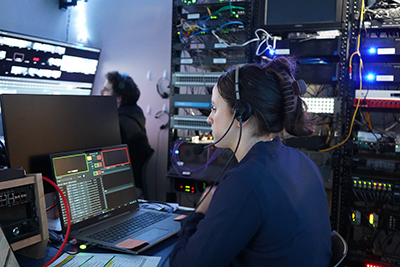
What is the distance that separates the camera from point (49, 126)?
1351 millimetres

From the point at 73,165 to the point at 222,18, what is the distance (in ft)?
5.51

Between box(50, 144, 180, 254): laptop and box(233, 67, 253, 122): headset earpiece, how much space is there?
20.8 inches

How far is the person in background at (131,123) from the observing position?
9.45ft

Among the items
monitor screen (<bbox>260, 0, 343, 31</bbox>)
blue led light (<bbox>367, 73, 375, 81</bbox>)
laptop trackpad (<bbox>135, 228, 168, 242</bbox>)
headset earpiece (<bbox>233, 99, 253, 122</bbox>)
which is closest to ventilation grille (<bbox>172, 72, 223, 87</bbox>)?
monitor screen (<bbox>260, 0, 343, 31</bbox>)

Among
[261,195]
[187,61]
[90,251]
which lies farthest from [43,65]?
[261,195]

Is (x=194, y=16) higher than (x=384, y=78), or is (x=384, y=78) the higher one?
(x=194, y=16)

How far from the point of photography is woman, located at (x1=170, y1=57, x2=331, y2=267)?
835 mm

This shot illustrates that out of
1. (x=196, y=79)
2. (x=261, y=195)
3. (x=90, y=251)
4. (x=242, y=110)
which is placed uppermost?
(x=196, y=79)

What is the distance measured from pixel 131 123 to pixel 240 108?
6.60 ft

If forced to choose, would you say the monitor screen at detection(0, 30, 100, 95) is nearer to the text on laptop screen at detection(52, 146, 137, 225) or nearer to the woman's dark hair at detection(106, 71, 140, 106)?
the woman's dark hair at detection(106, 71, 140, 106)

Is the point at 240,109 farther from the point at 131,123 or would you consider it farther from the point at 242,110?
the point at 131,123

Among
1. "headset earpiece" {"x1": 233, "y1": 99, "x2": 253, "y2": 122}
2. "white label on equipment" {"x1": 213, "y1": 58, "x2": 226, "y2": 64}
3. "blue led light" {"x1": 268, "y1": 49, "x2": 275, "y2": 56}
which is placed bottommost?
"headset earpiece" {"x1": 233, "y1": 99, "x2": 253, "y2": 122}

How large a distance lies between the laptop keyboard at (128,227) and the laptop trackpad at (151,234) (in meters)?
0.05

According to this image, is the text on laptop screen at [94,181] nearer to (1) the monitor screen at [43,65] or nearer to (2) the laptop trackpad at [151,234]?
(2) the laptop trackpad at [151,234]
